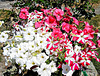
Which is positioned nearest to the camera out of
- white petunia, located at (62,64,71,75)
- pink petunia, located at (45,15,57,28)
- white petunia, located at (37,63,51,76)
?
white petunia, located at (37,63,51,76)

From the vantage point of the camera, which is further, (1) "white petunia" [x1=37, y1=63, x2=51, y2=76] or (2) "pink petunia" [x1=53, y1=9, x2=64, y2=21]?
(2) "pink petunia" [x1=53, y1=9, x2=64, y2=21]

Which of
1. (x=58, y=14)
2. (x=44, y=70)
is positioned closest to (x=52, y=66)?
(x=44, y=70)

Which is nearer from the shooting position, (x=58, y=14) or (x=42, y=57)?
(x=42, y=57)

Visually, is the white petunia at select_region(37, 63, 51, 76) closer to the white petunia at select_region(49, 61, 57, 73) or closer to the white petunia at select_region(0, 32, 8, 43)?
the white petunia at select_region(49, 61, 57, 73)

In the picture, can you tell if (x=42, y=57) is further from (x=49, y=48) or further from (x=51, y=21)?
(x=51, y=21)

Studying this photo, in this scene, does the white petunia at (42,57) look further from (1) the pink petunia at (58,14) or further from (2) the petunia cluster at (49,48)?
(1) the pink petunia at (58,14)

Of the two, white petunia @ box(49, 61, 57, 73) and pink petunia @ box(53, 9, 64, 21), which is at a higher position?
pink petunia @ box(53, 9, 64, 21)

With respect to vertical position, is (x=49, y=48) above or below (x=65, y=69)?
above

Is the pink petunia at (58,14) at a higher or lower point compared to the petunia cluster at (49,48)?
higher

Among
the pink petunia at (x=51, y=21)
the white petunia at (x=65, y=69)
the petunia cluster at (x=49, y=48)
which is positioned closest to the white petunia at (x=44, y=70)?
the petunia cluster at (x=49, y=48)

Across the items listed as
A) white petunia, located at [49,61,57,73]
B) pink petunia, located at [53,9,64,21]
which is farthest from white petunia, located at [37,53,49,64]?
pink petunia, located at [53,9,64,21]

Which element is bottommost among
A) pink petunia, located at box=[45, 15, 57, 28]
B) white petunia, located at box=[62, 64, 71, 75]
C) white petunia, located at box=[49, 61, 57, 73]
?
white petunia, located at box=[62, 64, 71, 75]

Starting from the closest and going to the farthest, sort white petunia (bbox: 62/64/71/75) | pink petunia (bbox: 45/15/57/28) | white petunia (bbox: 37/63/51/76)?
white petunia (bbox: 37/63/51/76) → white petunia (bbox: 62/64/71/75) → pink petunia (bbox: 45/15/57/28)

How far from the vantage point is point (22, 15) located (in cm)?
199
